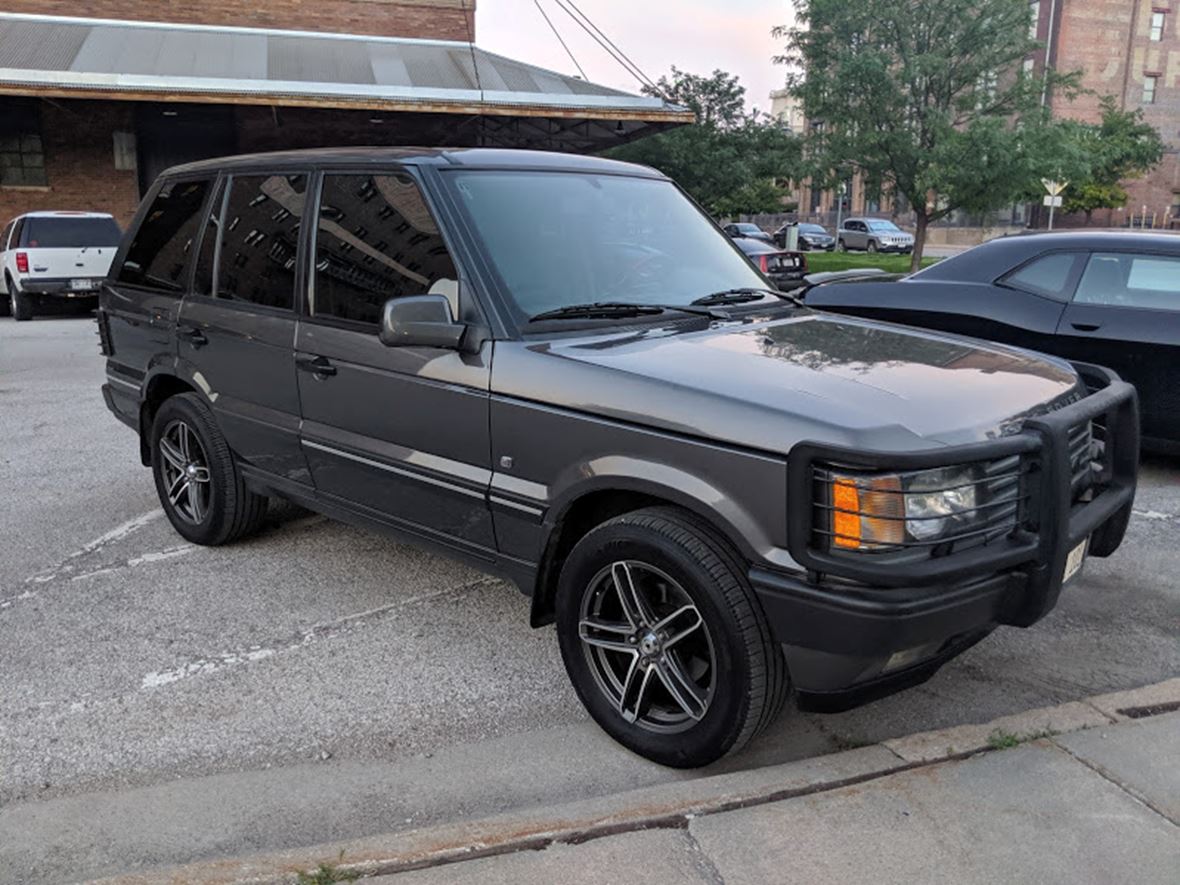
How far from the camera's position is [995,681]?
3.75 meters

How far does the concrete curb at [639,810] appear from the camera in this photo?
8.36 feet

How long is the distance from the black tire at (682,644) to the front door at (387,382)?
55 cm

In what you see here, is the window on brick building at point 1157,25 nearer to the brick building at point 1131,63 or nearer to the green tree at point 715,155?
the brick building at point 1131,63

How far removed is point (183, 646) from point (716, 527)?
7.81 feet

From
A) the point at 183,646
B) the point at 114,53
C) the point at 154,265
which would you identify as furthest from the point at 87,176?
the point at 183,646

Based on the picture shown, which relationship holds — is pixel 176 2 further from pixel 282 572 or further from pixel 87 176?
pixel 282 572

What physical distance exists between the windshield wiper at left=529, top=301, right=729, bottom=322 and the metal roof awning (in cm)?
1673

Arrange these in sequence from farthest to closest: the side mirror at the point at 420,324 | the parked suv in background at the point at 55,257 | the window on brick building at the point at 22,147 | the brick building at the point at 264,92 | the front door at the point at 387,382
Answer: the window on brick building at the point at 22,147 → the brick building at the point at 264,92 → the parked suv in background at the point at 55,257 → the front door at the point at 387,382 → the side mirror at the point at 420,324

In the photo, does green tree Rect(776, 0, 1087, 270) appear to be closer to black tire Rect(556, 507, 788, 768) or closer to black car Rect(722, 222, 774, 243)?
black car Rect(722, 222, 774, 243)

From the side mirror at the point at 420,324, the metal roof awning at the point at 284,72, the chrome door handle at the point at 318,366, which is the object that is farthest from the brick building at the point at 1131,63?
the side mirror at the point at 420,324

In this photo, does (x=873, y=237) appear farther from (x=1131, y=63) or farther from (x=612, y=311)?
(x=612, y=311)

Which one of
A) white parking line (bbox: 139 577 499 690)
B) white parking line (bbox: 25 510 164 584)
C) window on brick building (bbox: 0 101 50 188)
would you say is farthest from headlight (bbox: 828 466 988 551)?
window on brick building (bbox: 0 101 50 188)

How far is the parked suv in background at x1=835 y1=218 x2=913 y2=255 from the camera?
43.9 m

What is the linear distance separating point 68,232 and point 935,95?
1649cm
